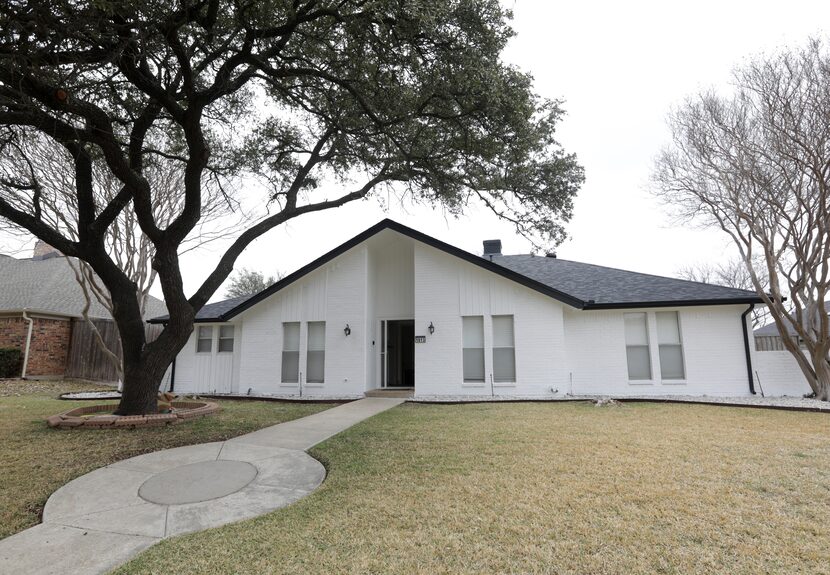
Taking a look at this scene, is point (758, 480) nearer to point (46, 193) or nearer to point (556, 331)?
point (556, 331)

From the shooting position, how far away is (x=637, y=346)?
1195 centimetres

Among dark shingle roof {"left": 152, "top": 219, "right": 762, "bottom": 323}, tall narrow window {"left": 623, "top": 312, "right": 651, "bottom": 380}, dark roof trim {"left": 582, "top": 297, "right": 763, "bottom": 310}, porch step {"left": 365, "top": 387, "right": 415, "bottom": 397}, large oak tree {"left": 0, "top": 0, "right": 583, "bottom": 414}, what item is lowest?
porch step {"left": 365, "top": 387, "right": 415, "bottom": 397}

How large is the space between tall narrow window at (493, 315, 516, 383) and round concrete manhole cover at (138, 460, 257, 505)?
8.10m

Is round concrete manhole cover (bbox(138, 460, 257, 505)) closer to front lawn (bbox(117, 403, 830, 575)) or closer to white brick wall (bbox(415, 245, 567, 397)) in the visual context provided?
front lawn (bbox(117, 403, 830, 575))

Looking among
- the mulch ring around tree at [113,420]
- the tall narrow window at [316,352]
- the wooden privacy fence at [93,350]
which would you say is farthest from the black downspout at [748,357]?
the wooden privacy fence at [93,350]

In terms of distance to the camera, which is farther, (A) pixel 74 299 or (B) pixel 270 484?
(A) pixel 74 299

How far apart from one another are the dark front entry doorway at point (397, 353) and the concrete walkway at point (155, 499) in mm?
7392

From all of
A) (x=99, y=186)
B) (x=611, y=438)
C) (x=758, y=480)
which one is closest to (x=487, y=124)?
(x=611, y=438)

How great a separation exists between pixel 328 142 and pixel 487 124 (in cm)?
481

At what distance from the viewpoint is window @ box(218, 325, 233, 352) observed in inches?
559

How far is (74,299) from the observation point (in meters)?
18.9

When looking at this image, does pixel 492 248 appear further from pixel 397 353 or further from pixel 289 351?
pixel 289 351

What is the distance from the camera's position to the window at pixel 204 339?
14359 mm

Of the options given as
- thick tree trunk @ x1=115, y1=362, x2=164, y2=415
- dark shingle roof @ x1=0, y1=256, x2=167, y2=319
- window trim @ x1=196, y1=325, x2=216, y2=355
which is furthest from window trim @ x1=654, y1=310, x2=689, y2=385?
dark shingle roof @ x1=0, y1=256, x2=167, y2=319
